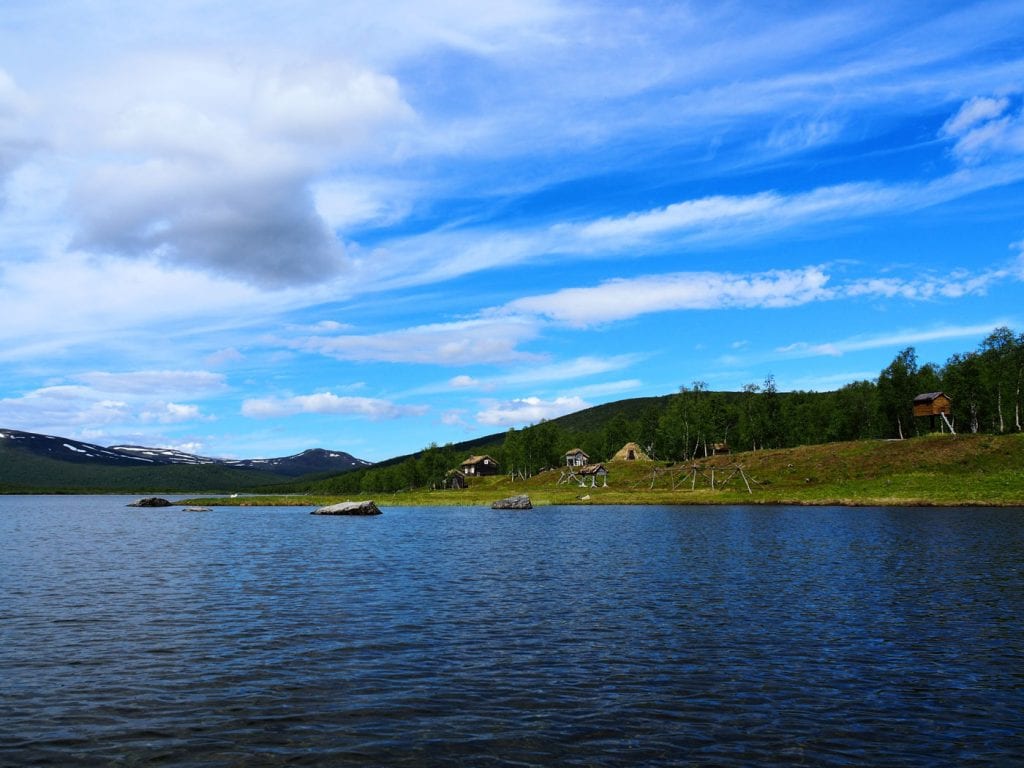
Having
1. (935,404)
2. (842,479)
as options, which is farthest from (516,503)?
(935,404)

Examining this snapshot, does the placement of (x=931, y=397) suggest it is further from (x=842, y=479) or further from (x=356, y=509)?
(x=356, y=509)

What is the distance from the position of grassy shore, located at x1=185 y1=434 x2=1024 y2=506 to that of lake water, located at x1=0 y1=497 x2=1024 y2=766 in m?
62.7

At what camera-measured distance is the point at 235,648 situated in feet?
75.3

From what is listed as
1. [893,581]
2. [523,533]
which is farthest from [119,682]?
[523,533]

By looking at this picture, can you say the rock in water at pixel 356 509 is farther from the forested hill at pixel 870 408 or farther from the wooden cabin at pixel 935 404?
the wooden cabin at pixel 935 404

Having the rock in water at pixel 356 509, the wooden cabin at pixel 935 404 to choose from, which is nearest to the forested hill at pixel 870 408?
the wooden cabin at pixel 935 404

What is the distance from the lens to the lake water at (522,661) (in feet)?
47.4

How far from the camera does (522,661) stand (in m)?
21.1

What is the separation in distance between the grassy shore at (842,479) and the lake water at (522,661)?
62712mm

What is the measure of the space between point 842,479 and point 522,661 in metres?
121

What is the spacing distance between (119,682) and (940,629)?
26575 mm

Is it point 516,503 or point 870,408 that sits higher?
point 870,408

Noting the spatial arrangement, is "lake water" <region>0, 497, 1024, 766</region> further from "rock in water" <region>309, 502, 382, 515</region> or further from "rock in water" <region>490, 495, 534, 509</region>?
"rock in water" <region>490, 495, 534, 509</region>

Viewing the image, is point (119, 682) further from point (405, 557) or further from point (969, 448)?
point (969, 448)
